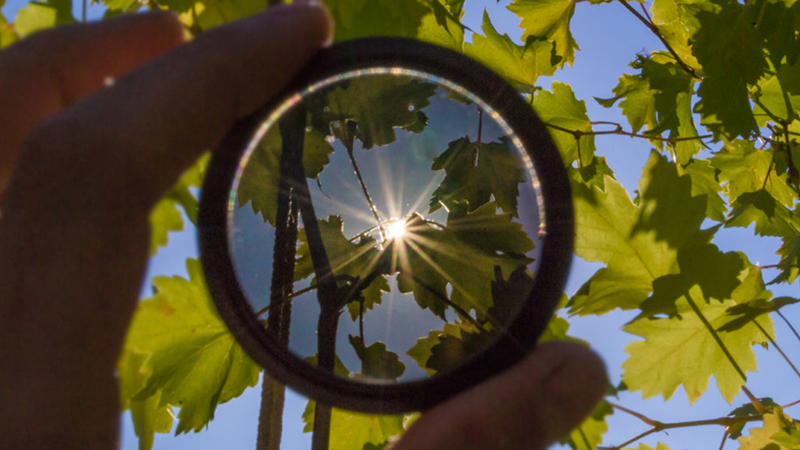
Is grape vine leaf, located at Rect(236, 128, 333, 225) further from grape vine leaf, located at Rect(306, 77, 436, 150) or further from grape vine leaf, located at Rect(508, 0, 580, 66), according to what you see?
grape vine leaf, located at Rect(508, 0, 580, 66)

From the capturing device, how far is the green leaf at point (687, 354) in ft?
3.82

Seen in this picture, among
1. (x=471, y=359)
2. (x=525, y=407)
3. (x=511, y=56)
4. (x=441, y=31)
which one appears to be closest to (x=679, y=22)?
(x=511, y=56)

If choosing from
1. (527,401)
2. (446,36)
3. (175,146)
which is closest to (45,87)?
(175,146)

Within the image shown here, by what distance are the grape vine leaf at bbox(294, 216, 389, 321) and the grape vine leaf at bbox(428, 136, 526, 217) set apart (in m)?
0.12

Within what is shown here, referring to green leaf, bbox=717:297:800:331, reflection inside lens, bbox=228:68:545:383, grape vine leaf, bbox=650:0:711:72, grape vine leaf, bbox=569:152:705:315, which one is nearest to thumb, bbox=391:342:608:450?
reflection inside lens, bbox=228:68:545:383

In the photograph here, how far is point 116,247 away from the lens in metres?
0.49

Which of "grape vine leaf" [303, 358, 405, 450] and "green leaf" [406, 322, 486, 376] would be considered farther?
"grape vine leaf" [303, 358, 405, 450]

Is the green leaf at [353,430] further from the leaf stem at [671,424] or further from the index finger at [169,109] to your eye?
the index finger at [169,109]

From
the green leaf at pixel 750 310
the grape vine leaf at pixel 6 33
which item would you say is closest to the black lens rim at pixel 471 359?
the grape vine leaf at pixel 6 33

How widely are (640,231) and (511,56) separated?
63 centimetres

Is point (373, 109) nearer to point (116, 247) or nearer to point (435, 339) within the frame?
point (435, 339)

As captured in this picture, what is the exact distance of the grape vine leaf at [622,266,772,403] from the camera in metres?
1.17

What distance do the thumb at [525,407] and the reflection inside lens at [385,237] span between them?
211mm

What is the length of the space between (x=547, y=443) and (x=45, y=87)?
70 cm
